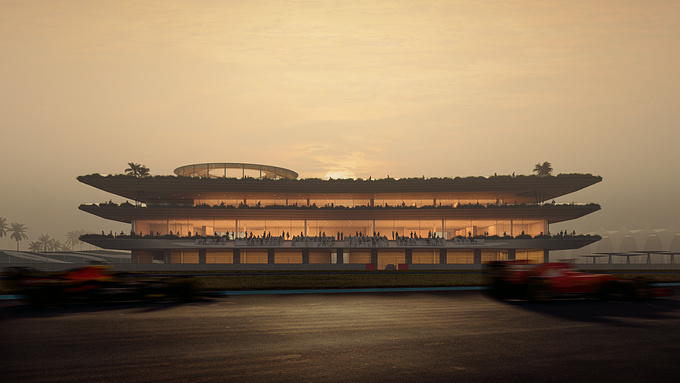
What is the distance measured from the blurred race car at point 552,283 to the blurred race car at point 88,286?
1089 centimetres

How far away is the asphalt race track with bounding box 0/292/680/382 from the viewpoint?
7.01 meters

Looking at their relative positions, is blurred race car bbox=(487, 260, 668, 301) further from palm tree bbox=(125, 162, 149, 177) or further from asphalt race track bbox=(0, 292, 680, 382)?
palm tree bbox=(125, 162, 149, 177)

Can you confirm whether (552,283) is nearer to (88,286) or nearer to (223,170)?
(88,286)

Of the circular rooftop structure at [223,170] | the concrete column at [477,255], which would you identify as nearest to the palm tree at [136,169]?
the circular rooftop structure at [223,170]

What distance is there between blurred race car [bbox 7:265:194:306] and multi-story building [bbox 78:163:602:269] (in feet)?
159

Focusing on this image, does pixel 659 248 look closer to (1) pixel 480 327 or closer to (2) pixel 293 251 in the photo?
(2) pixel 293 251

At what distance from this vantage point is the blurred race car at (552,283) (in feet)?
50.3

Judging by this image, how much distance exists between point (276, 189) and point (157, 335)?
5948 cm

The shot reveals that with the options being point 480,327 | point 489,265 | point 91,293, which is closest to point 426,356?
point 480,327

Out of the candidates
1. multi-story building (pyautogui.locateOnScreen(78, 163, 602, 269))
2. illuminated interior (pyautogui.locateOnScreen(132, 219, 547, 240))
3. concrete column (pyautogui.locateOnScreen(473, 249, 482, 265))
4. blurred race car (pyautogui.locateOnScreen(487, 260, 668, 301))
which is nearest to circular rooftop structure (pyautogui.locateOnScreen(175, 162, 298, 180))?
multi-story building (pyautogui.locateOnScreen(78, 163, 602, 269))

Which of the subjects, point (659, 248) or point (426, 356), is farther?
point (659, 248)

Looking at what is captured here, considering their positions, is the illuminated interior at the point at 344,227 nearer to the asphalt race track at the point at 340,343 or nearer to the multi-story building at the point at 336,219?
the multi-story building at the point at 336,219

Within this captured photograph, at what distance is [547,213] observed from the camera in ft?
221

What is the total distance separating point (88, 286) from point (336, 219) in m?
56.0
